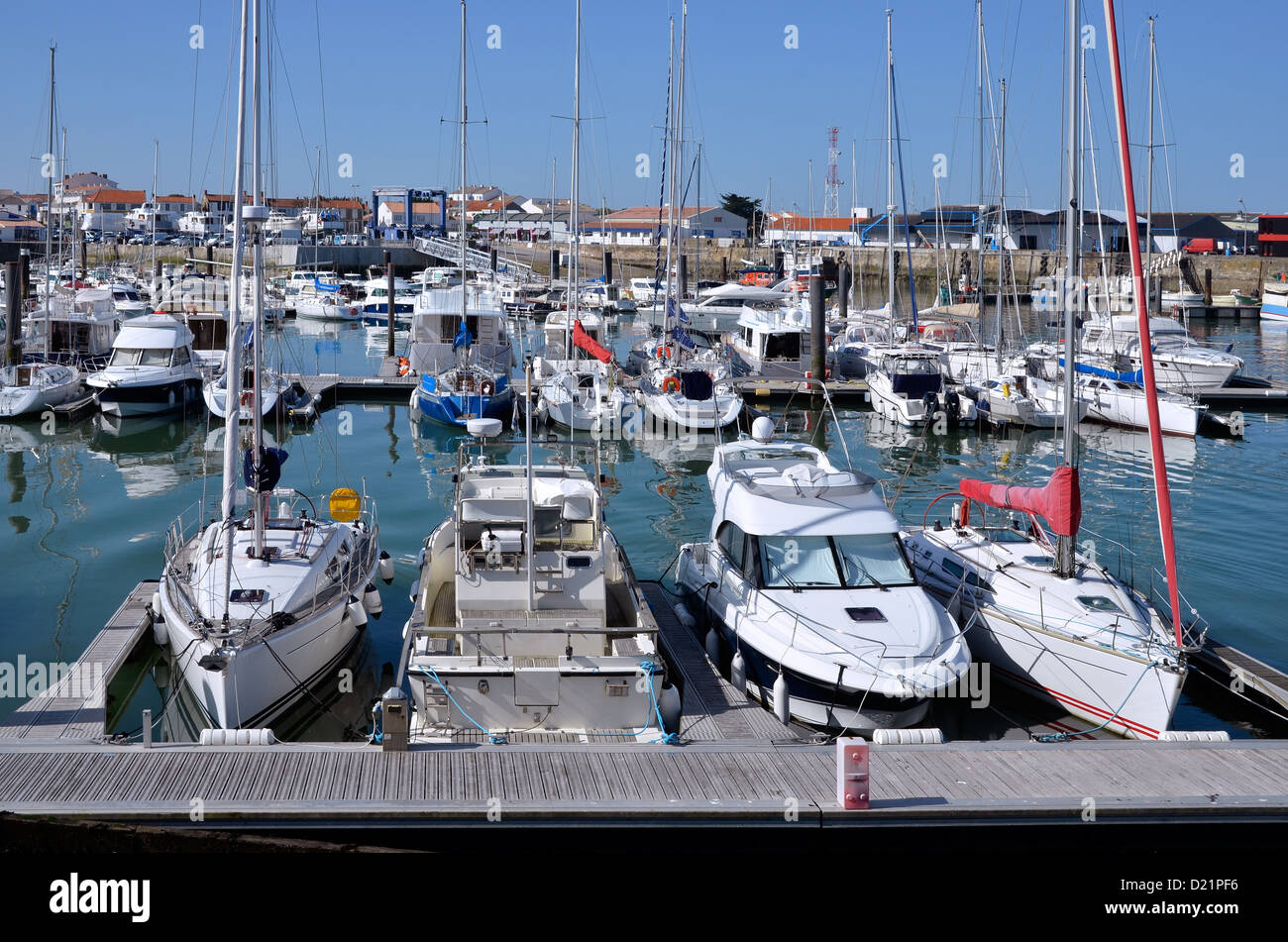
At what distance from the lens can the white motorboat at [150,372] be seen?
32.7m

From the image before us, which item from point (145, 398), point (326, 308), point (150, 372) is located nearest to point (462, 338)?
point (150, 372)

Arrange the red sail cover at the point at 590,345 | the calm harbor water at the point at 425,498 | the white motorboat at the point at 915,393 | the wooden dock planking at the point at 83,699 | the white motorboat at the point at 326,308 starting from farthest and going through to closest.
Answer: the white motorboat at the point at 326,308, the white motorboat at the point at 915,393, the red sail cover at the point at 590,345, the calm harbor water at the point at 425,498, the wooden dock planking at the point at 83,699

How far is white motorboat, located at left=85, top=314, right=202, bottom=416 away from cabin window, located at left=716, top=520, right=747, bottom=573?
22.8 meters

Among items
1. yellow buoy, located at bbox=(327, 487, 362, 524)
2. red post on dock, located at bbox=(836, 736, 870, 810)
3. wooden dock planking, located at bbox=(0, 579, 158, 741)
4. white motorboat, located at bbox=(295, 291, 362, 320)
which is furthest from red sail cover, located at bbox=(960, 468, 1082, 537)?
white motorboat, located at bbox=(295, 291, 362, 320)

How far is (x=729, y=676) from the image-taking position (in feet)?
45.8

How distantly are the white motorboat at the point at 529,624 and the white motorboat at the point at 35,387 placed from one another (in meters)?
21.1

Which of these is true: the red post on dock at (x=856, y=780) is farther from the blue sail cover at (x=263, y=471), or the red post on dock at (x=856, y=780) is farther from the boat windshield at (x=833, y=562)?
the blue sail cover at (x=263, y=471)

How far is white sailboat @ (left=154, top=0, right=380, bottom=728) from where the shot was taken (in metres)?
12.5

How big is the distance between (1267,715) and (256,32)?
14997 millimetres

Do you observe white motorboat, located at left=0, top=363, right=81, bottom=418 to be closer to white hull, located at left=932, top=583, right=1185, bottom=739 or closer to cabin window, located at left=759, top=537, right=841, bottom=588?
cabin window, located at left=759, top=537, right=841, bottom=588

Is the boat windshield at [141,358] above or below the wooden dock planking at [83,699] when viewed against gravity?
above

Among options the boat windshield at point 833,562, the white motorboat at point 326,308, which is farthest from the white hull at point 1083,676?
the white motorboat at point 326,308
